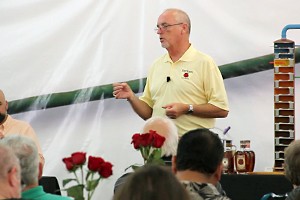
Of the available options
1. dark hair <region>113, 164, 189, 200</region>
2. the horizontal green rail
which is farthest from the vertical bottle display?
dark hair <region>113, 164, 189, 200</region>

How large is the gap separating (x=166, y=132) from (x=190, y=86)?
106 cm

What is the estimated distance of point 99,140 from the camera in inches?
254

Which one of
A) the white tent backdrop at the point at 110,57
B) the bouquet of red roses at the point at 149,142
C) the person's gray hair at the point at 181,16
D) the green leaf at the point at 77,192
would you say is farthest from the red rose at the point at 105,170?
the white tent backdrop at the point at 110,57

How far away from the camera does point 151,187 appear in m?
2.47

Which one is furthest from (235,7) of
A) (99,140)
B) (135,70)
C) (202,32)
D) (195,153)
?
(195,153)

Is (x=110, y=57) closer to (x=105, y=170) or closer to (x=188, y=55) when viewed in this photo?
(x=188, y=55)

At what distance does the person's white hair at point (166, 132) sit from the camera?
15.1 feet

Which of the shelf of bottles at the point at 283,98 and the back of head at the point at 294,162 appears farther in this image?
the shelf of bottles at the point at 283,98

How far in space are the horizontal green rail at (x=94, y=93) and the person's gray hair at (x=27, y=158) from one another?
2.81 meters

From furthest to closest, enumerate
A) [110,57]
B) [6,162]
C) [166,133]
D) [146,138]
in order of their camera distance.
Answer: [110,57] < [166,133] < [146,138] < [6,162]

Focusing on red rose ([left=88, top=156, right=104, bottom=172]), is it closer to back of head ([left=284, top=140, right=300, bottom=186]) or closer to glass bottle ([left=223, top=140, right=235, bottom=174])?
back of head ([left=284, top=140, right=300, bottom=186])

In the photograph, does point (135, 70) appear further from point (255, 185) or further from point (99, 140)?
point (255, 185)

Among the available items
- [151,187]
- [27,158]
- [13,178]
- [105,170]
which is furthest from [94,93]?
[151,187]

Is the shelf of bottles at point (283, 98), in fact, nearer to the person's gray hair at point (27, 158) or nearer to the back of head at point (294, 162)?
the back of head at point (294, 162)
